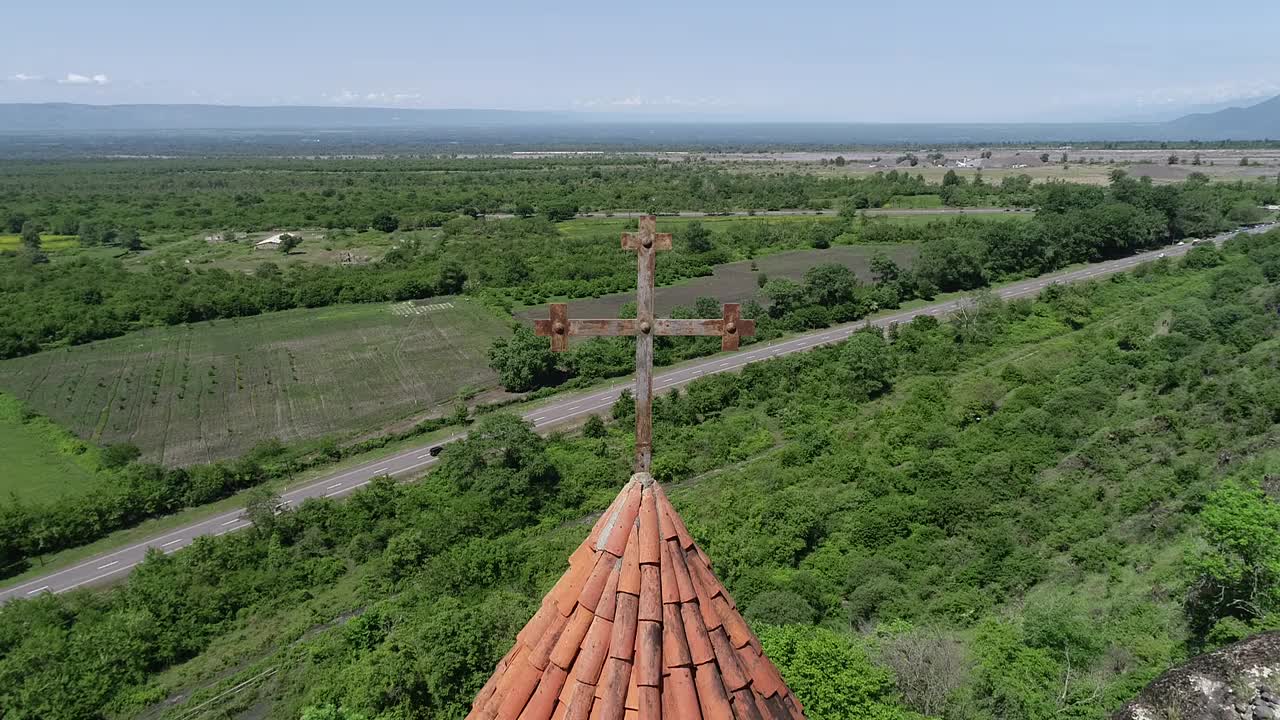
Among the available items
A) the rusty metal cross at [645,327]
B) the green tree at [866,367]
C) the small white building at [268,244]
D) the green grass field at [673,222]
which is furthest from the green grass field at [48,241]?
the rusty metal cross at [645,327]

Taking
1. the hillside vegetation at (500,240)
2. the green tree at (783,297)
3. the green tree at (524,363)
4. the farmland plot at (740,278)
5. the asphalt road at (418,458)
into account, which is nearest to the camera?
the asphalt road at (418,458)

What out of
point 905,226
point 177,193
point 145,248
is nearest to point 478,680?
point 905,226

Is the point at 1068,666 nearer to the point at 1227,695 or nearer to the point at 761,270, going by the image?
the point at 1227,695

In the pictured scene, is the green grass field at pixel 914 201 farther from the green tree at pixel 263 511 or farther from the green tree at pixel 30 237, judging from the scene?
the green tree at pixel 30 237

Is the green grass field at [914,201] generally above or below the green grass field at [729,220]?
above

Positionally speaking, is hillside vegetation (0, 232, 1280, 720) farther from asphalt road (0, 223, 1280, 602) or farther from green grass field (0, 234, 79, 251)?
green grass field (0, 234, 79, 251)

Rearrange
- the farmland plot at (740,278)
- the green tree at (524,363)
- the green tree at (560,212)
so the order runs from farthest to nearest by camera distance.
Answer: the green tree at (560,212), the farmland plot at (740,278), the green tree at (524,363)
